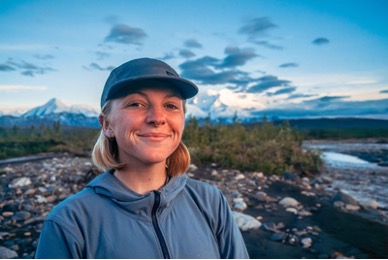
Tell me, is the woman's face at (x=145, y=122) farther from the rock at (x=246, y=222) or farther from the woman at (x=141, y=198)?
the rock at (x=246, y=222)

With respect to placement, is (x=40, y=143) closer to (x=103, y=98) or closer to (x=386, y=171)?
(x=386, y=171)

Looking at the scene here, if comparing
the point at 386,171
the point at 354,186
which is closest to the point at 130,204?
the point at 354,186

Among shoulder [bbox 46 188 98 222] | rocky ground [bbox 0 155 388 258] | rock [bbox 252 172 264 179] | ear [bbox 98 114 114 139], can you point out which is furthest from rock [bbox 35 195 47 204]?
shoulder [bbox 46 188 98 222]

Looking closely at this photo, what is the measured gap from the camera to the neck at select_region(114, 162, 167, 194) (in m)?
1.34

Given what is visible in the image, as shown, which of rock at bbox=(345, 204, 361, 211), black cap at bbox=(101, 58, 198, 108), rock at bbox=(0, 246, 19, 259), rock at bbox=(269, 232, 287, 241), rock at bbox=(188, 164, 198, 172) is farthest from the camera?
rock at bbox=(188, 164, 198, 172)

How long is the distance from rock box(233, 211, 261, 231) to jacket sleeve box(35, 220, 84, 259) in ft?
8.60

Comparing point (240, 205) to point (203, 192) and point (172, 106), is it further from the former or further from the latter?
point (172, 106)

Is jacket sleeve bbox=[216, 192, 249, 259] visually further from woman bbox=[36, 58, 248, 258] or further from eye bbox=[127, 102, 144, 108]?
eye bbox=[127, 102, 144, 108]

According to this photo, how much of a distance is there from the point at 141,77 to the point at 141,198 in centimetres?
40

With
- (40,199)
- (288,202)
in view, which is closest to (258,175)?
(288,202)

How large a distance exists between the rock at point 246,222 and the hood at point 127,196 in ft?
7.89

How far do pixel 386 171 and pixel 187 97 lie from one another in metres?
7.75

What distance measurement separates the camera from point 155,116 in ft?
4.08

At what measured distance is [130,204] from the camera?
121cm
